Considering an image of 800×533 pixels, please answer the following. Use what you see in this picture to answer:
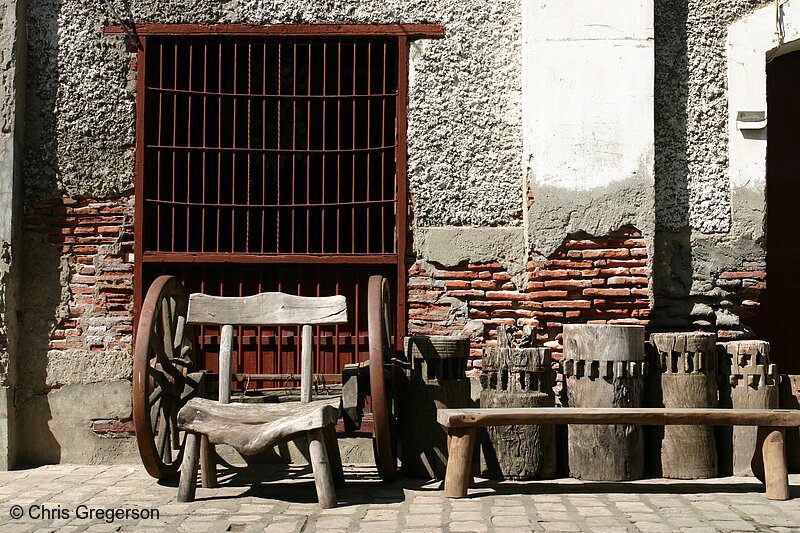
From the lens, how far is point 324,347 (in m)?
6.46

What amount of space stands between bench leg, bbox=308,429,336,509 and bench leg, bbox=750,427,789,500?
241 cm

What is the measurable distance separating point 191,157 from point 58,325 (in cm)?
153

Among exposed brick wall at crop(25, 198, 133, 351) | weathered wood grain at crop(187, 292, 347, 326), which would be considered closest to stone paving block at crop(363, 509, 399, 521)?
weathered wood grain at crop(187, 292, 347, 326)

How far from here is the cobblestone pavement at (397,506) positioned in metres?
4.41

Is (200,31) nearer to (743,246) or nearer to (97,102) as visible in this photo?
(97,102)

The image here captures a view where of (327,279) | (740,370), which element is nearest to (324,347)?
(327,279)

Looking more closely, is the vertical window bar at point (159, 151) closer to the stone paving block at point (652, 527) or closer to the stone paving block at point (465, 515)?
the stone paving block at point (465, 515)

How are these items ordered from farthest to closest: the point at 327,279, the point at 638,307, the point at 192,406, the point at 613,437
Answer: the point at 327,279 < the point at 638,307 < the point at 613,437 < the point at 192,406

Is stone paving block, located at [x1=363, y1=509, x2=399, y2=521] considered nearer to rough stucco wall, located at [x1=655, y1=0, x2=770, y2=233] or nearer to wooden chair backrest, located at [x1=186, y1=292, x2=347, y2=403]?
wooden chair backrest, located at [x1=186, y1=292, x2=347, y2=403]

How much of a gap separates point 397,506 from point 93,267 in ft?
9.71

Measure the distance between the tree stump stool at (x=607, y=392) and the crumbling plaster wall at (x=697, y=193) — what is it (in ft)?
2.92

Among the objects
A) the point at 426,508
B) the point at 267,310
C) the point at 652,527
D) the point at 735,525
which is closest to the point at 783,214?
the point at 735,525

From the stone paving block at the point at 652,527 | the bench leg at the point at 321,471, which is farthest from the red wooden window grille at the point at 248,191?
the stone paving block at the point at 652,527

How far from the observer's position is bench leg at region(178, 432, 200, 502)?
16.1 feet
